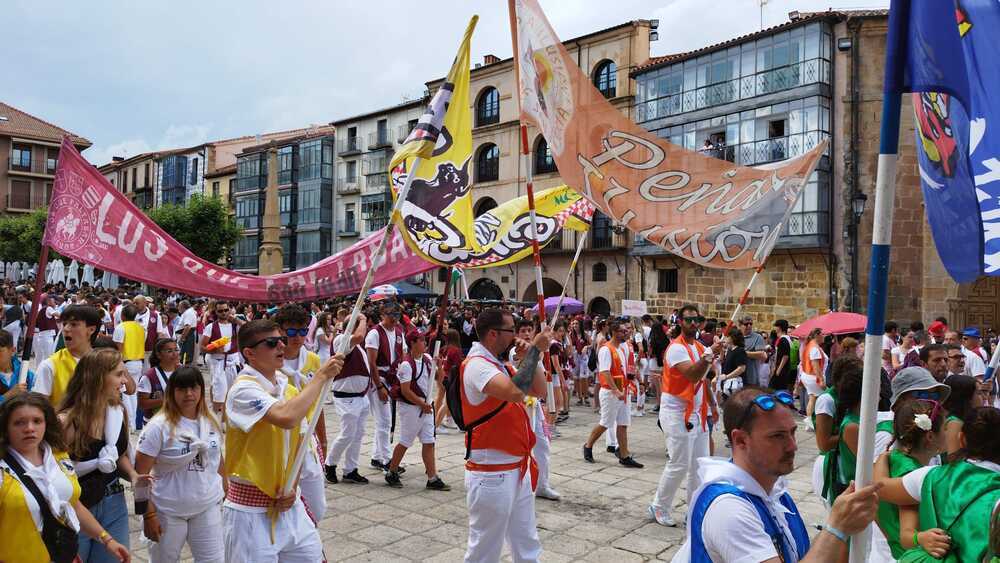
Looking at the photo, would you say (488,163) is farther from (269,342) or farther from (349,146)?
(269,342)

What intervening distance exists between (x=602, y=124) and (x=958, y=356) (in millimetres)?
5144

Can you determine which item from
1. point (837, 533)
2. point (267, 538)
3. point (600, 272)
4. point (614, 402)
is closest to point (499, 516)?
point (267, 538)

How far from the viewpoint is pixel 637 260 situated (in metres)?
28.4

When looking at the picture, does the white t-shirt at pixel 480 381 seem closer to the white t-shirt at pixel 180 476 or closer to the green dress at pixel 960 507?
the white t-shirt at pixel 180 476

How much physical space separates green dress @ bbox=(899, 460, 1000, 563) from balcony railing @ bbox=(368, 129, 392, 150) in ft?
130

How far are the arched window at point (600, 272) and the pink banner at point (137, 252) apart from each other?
987 inches

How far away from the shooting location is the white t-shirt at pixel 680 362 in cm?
627

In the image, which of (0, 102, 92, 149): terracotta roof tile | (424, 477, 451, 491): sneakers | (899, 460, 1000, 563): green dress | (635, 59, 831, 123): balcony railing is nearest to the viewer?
(899, 460, 1000, 563): green dress

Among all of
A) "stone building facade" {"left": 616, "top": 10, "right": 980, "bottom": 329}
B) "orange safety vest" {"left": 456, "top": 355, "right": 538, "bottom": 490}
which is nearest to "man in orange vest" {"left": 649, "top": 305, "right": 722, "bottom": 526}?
"orange safety vest" {"left": 456, "top": 355, "right": 538, "bottom": 490}

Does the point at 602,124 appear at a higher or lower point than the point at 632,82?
lower

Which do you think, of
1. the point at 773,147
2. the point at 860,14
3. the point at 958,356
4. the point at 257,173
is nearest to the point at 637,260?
the point at 773,147

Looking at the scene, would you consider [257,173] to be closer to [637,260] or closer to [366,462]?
[637,260]

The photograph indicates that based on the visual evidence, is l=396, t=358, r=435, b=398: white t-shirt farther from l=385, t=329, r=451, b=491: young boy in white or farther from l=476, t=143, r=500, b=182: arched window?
l=476, t=143, r=500, b=182: arched window

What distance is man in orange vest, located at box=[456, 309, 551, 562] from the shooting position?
13.3 feet
